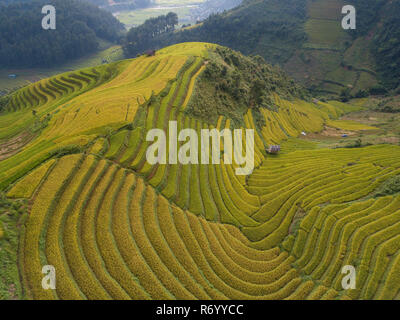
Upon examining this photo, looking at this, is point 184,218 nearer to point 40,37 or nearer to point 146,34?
point 40,37

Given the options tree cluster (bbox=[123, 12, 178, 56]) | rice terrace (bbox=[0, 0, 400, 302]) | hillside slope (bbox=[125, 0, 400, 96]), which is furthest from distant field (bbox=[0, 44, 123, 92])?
rice terrace (bbox=[0, 0, 400, 302])

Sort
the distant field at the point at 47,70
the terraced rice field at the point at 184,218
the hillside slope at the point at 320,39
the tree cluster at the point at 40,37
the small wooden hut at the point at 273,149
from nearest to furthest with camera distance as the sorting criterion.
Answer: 1. the terraced rice field at the point at 184,218
2. the small wooden hut at the point at 273,149
3. the hillside slope at the point at 320,39
4. the distant field at the point at 47,70
5. the tree cluster at the point at 40,37

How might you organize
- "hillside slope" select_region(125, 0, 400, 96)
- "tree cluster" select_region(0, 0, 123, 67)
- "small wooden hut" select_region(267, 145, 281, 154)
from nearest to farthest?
"small wooden hut" select_region(267, 145, 281, 154) < "hillside slope" select_region(125, 0, 400, 96) < "tree cluster" select_region(0, 0, 123, 67)

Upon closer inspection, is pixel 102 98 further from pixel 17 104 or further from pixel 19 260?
pixel 17 104

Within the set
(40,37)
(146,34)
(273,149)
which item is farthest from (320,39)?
(40,37)

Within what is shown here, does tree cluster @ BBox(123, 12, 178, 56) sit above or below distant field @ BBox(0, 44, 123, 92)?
above

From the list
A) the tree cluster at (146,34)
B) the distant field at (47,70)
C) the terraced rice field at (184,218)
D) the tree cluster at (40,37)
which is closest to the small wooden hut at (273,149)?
the terraced rice field at (184,218)

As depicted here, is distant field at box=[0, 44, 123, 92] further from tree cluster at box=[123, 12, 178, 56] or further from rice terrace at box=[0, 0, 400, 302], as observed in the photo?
rice terrace at box=[0, 0, 400, 302]

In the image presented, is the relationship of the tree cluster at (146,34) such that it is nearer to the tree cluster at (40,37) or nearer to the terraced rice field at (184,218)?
the tree cluster at (40,37)
